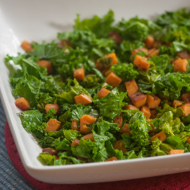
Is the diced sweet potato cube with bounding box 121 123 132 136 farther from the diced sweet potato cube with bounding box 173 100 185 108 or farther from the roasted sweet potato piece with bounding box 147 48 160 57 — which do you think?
the roasted sweet potato piece with bounding box 147 48 160 57

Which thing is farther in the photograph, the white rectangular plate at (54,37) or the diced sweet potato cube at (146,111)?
the diced sweet potato cube at (146,111)


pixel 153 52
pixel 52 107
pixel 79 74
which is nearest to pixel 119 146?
pixel 52 107

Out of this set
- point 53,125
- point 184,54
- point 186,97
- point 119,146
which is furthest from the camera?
point 184,54

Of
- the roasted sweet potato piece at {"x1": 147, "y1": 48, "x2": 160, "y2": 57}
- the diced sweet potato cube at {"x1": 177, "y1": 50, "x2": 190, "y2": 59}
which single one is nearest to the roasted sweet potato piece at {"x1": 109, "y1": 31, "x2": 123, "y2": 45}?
the roasted sweet potato piece at {"x1": 147, "y1": 48, "x2": 160, "y2": 57}

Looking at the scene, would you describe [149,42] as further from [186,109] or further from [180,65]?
[186,109]

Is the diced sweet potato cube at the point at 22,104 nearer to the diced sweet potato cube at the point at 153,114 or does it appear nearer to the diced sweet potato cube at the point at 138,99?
the diced sweet potato cube at the point at 138,99

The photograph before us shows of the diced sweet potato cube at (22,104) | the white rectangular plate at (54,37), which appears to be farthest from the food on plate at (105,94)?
the white rectangular plate at (54,37)

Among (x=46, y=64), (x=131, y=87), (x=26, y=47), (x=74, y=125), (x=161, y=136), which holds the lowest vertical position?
(x=161, y=136)
